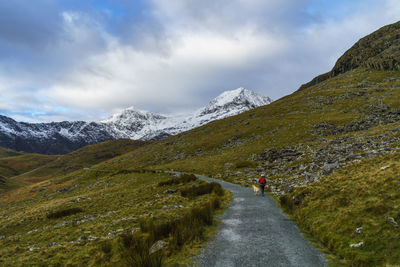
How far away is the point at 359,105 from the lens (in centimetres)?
5941

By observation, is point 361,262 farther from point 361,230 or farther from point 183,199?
point 183,199

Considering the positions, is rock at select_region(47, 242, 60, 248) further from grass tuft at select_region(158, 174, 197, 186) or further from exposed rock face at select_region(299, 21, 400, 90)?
exposed rock face at select_region(299, 21, 400, 90)

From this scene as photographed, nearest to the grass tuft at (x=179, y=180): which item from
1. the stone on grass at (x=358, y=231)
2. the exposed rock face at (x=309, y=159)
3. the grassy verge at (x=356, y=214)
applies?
the exposed rock face at (x=309, y=159)

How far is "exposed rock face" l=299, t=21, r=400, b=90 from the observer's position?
267 feet

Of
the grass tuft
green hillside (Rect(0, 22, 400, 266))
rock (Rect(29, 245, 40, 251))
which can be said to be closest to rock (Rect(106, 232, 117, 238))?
green hillside (Rect(0, 22, 400, 266))

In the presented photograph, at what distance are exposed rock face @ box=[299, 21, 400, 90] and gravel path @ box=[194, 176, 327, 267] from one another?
9466cm

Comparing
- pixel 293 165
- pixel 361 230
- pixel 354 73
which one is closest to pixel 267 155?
pixel 293 165

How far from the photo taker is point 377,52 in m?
96.8

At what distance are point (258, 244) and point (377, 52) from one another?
404 feet

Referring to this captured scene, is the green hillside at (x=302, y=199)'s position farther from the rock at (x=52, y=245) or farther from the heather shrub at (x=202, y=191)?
the heather shrub at (x=202, y=191)

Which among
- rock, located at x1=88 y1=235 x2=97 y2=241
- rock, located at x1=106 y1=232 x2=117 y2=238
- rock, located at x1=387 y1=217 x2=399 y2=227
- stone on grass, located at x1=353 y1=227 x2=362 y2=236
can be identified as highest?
rock, located at x1=387 y1=217 x2=399 y2=227

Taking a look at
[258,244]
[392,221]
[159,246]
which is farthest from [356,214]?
[159,246]

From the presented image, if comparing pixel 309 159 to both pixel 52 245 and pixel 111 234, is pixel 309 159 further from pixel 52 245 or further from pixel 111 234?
pixel 52 245

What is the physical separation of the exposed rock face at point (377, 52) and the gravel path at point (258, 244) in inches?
3727
